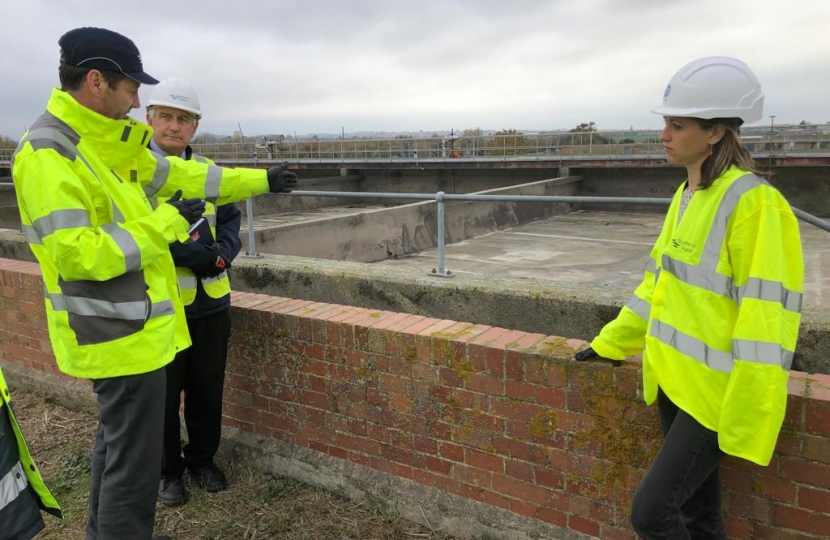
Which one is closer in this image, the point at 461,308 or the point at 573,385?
the point at 573,385

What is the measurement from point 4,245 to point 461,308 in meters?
4.95

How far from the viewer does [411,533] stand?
283cm

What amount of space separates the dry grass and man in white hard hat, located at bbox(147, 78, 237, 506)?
124 millimetres

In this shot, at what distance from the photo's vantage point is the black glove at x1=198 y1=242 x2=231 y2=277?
109 inches

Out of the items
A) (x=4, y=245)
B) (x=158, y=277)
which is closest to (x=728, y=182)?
(x=158, y=277)

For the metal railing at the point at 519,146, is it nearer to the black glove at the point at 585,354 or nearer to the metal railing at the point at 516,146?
the metal railing at the point at 516,146

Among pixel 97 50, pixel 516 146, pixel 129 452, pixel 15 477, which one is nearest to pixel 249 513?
pixel 129 452

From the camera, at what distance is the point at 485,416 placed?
8.55 feet

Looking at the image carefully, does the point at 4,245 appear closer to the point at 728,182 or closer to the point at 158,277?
the point at 158,277

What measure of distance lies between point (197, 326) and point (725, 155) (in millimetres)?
2461

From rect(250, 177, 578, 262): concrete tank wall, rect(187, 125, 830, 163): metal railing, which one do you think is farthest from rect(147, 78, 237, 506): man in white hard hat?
rect(187, 125, 830, 163): metal railing

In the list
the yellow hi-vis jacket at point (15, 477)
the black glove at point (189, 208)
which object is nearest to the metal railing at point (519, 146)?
the black glove at point (189, 208)

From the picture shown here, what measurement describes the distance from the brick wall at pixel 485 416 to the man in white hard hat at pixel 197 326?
277 mm

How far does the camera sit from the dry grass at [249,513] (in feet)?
9.33
